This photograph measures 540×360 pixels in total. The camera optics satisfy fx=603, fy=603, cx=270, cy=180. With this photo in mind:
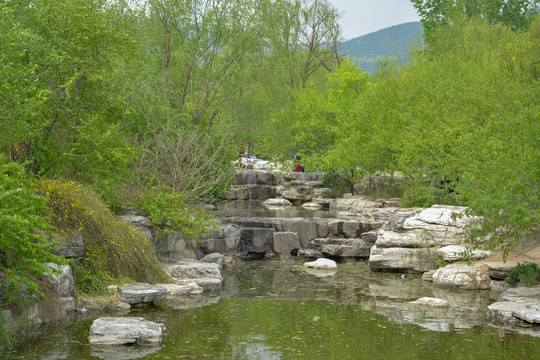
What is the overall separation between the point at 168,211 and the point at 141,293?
13.4 ft

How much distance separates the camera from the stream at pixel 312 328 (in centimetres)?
1095

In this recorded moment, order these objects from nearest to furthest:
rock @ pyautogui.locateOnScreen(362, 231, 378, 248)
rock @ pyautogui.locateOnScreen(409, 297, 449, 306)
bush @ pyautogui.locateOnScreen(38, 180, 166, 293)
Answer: bush @ pyautogui.locateOnScreen(38, 180, 166, 293), rock @ pyautogui.locateOnScreen(409, 297, 449, 306), rock @ pyautogui.locateOnScreen(362, 231, 378, 248)

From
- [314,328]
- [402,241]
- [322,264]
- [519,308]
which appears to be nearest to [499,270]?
[402,241]

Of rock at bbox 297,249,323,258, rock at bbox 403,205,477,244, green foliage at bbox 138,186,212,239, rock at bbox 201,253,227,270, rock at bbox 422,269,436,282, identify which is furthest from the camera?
rock at bbox 297,249,323,258

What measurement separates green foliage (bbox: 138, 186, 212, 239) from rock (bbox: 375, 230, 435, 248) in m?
6.46

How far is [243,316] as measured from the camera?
45.2ft

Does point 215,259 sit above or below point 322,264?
above

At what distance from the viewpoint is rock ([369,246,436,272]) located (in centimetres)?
1984

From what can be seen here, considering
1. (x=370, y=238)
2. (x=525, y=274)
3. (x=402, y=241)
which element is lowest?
(x=525, y=274)

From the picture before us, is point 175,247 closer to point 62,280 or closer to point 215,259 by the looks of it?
point 215,259

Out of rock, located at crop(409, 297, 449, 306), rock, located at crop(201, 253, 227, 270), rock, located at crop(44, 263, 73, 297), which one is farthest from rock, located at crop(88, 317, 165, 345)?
rock, located at crop(201, 253, 227, 270)

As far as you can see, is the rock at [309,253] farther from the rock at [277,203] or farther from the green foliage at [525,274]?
the rock at [277,203]

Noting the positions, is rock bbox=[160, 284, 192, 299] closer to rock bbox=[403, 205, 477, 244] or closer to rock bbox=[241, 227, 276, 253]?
rock bbox=[241, 227, 276, 253]

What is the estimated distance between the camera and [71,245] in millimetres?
13633
